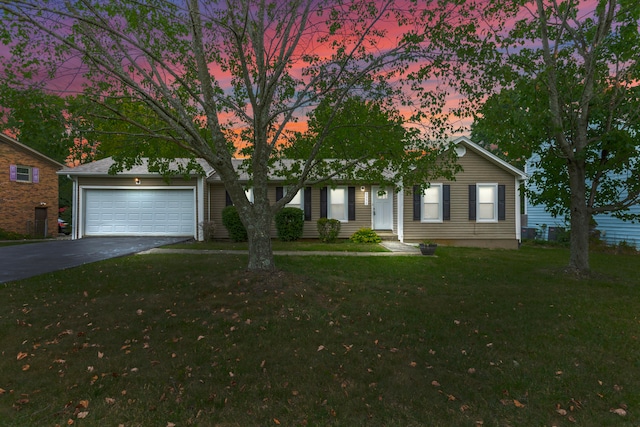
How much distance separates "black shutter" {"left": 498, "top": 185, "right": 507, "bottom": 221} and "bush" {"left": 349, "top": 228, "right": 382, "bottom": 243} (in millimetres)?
5692

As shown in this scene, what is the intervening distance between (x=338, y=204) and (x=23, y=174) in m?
18.5

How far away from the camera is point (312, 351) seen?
407cm

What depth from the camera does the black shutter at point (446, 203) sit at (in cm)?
1510

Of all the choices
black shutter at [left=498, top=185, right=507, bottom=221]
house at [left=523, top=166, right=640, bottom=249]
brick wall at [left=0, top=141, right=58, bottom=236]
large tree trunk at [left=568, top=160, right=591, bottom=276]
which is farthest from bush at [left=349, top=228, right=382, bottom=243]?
brick wall at [left=0, top=141, right=58, bottom=236]

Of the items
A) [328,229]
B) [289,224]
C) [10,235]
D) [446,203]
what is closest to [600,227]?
[446,203]

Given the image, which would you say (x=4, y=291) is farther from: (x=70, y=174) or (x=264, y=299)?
(x=70, y=174)

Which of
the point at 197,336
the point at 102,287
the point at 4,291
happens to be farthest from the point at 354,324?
the point at 4,291

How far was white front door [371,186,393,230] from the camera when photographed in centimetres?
1575

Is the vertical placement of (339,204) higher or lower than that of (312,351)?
higher

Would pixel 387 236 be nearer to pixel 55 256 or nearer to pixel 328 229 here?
pixel 328 229

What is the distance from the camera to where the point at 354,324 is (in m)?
4.93

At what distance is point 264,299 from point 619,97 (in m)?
9.57

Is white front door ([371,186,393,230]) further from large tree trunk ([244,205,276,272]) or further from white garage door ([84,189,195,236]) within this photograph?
large tree trunk ([244,205,276,272])

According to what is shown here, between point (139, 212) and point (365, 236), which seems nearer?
point (365, 236)
